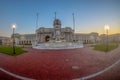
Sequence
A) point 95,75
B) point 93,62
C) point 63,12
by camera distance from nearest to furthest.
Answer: point 95,75 < point 63,12 < point 93,62

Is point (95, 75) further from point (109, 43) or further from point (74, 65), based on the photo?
point (109, 43)

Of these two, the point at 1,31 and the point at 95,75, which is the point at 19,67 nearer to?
the point at 1,31

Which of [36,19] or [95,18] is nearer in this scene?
[95,18]

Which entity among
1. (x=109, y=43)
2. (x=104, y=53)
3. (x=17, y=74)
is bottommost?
(x=17, y=74)

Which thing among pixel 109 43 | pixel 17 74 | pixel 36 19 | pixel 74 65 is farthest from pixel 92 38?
pixel 17 74

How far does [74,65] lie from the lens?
5.01 feet

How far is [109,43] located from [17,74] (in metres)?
1.34

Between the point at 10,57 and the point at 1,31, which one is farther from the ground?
the point at 1,31

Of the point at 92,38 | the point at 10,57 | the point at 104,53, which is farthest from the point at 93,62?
the point at 10,57

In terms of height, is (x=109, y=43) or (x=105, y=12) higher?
(x=105, y=12)

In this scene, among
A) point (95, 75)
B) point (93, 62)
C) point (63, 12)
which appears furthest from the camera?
point (93, 62)

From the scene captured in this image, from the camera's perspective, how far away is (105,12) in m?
1.29

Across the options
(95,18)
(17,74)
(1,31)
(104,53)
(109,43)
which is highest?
(95,18)

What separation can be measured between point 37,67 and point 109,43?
1.13 m
